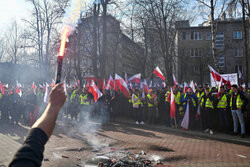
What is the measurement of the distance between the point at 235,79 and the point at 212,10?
26.6 ft

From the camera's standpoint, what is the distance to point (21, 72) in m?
43.1

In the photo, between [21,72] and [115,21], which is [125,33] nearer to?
[115,21]

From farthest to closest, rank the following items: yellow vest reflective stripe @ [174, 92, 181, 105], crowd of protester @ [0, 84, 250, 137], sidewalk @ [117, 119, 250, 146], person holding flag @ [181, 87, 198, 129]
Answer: yellow vest reflective stripe @ [174, 92, 181, 105], person holding flag @ [181, 87, 198, 129], crowd of protester @ [0, 84, 250, 137], sidewalk @ [117, 119, 250, 146]

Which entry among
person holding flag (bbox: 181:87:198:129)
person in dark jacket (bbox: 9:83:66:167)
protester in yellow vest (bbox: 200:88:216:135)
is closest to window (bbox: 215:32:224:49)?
person holding flag (bbox: 181:87:198:129)

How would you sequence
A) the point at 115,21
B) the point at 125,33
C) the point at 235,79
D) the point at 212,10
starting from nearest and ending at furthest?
the point at 235,79 < the point at 212,10 < the point at 115,21 < the point at 125,33

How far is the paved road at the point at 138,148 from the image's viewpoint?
6020 millimetres

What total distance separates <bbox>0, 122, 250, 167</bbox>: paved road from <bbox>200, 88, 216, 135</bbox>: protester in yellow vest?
1588 millimetres

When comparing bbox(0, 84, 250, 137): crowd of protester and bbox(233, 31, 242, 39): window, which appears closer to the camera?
bbox(0, 84, 250, 137): crowd of protester

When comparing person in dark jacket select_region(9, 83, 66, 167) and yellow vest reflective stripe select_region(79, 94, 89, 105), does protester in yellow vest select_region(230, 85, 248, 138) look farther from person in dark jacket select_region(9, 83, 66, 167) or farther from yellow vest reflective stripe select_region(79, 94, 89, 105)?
person in dark jacket select_region(9, 83, 66, 167)

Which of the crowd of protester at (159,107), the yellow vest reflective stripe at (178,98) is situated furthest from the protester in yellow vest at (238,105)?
the yellow vest reflective stripe at (178,98)

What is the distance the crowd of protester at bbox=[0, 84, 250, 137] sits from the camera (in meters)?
9.47

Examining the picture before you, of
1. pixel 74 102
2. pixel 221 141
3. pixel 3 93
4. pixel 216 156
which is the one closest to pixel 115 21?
pixel 74 102

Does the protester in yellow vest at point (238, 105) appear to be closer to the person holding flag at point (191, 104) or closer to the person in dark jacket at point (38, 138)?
the person holding flag at point (191, 104)

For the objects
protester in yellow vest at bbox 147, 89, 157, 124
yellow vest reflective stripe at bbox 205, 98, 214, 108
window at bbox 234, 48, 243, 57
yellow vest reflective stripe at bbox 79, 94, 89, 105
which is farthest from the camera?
window at bbox 234, 48, 243, 57
